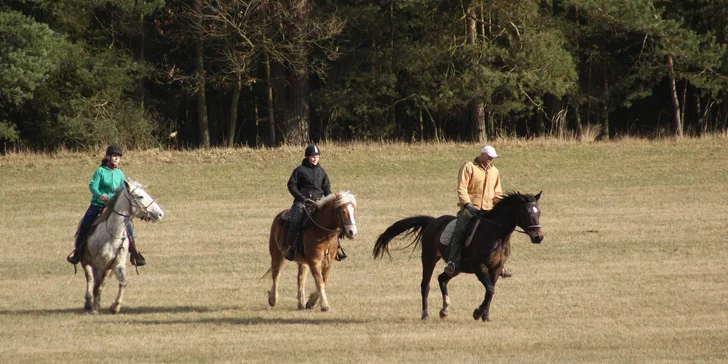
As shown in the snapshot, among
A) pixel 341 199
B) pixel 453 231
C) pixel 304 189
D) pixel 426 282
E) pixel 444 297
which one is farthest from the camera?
pixel 304 189

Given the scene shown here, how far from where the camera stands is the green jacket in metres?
13.8

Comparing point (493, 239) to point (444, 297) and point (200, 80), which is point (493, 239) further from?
point (200, 80)

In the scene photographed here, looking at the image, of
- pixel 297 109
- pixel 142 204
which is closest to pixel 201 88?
pixel 297 109

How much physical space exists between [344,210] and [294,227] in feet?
3.44

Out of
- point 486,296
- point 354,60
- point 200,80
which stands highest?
point 354,60

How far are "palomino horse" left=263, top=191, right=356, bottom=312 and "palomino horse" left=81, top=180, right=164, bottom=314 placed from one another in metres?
1.89

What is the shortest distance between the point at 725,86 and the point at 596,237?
66.6ft

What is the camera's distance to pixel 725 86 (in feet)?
126

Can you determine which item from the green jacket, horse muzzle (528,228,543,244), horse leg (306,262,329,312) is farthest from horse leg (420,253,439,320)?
the green jacket

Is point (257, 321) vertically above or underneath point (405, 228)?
underneath

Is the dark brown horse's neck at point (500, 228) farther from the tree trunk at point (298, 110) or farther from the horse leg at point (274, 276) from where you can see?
the tree trunk at point (298, 110)

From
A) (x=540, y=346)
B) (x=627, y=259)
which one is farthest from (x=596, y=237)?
(x=540, y=346)

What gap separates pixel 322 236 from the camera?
13164mm

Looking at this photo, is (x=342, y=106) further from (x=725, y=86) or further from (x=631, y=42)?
(x=725, y=86)
